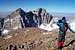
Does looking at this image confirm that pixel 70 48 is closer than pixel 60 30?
No

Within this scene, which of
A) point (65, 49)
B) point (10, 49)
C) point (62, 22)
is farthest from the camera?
point (10, 49)

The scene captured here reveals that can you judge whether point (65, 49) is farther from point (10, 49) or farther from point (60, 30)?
point (10, 49)

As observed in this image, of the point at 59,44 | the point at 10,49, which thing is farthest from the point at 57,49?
the point at 10,49

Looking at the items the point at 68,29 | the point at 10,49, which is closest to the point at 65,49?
the point at 68,29

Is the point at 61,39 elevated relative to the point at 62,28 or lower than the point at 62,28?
lower

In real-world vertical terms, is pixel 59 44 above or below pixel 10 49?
above

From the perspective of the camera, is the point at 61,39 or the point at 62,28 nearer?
the point at 62,28

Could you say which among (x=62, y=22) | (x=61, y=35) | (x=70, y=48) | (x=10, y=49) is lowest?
(x=10, y=49)

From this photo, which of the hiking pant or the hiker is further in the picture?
the hiking pant

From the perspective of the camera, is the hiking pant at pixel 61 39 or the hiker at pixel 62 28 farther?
the hiking pant at pixel 61 39

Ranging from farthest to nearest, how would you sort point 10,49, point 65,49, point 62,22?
1. point 10,49
2. point 65,49
3. point 62,22
